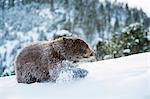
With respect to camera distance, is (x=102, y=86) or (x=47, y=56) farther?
(x=47, y=56)

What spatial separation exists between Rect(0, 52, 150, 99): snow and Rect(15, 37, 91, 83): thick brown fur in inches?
4.6

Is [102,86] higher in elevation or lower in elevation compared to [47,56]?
lower

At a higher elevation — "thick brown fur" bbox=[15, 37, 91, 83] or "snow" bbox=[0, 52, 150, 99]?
"thick brown fur" bbox=[15, 37, 91, 83]

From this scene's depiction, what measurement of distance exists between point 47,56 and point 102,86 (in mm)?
757

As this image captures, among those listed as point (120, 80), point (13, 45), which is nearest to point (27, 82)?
point (120, 80)

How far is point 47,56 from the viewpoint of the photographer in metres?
4.05

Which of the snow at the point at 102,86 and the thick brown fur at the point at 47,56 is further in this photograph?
the thick brown fur at the point at 47,56

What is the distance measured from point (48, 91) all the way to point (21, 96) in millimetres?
192

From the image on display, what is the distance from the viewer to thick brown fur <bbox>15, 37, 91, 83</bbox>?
4.05 meters

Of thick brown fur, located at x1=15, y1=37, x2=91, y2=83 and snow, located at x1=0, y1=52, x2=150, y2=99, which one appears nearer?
snow, located at x1=0, y1=52, x2=150, y2=99

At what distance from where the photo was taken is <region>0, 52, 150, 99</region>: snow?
3205 millimetres

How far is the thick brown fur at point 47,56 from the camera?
13.3 ft

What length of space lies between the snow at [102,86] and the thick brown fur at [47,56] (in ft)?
0.38

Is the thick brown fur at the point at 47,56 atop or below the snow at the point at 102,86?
atop
